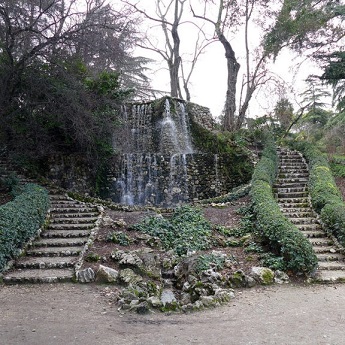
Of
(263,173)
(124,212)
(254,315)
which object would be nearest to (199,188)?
(263,173)

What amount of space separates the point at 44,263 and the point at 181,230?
3793 mm

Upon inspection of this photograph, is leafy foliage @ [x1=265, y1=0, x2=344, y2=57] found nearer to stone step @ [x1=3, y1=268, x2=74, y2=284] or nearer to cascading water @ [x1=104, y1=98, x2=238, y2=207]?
cascading water @ [x1=104, y1=98, x2=238, y2=207]

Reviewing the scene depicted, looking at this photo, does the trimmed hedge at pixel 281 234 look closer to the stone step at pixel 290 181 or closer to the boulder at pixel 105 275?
the stone step at pixel 290 181

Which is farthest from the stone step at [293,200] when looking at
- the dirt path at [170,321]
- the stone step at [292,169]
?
the dirt path at [170,321]

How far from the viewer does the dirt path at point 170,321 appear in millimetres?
4527

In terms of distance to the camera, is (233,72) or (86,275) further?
(233,72)

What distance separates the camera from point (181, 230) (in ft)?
32.6

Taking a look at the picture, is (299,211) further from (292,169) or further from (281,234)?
(292,169)

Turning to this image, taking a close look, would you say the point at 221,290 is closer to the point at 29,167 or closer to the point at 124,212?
the point at 124,212

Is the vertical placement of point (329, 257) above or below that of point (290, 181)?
below

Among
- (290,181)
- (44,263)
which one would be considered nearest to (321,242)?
(290,181)

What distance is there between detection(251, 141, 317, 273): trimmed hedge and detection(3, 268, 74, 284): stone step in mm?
4561

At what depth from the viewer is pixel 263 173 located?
43.4 feet

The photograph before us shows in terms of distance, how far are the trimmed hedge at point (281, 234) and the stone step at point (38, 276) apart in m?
4.56
